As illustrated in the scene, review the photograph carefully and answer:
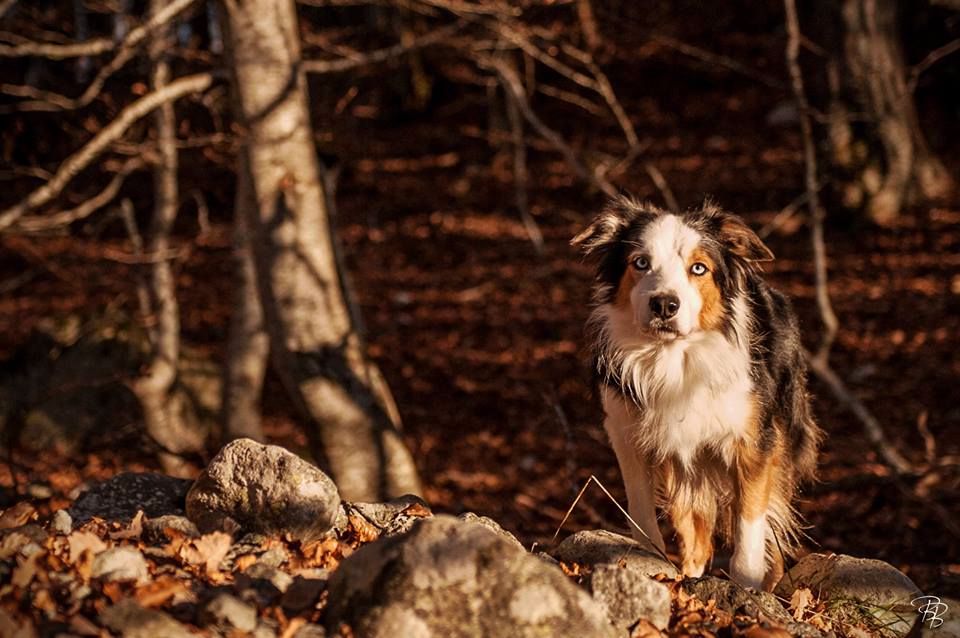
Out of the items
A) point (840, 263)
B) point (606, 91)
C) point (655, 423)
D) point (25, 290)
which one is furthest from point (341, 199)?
point (655, 423)

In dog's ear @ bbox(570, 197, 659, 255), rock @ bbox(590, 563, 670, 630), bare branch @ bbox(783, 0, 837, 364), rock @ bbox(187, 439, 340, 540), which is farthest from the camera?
bare branch @ bbox(783, 0, 837, 364)

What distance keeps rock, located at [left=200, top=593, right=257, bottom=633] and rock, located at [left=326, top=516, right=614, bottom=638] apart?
0.80ft

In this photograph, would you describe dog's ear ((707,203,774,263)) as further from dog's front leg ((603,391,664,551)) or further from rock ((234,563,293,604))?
rock ((234,563,293,604))

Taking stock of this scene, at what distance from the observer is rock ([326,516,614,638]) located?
2.84m

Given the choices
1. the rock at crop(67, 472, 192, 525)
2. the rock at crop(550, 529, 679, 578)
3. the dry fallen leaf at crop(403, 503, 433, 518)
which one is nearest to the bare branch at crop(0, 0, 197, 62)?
the rock at crop(67, 472, 192, 525)

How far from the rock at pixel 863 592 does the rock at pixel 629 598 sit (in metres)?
1.07

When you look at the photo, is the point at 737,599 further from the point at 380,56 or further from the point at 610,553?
the point at 380,56

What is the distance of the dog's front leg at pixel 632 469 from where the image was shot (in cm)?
456

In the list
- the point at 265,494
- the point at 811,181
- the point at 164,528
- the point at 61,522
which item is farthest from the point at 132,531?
the point at 811,181

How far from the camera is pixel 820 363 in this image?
21.9ft

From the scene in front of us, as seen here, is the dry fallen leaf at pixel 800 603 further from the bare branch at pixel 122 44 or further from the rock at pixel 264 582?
the bare branch at pixel 122 44

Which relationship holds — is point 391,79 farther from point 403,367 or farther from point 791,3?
point 791,3

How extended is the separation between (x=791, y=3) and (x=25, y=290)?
13780 millimetres

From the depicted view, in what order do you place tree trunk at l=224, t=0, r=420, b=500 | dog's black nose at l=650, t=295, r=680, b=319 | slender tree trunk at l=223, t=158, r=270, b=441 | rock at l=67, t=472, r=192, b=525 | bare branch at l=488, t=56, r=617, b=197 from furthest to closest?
slender tree trunk at l=223, t=158, r=270, b=441, bare branch at l=488, t=56, r=617, b=197, tree trunk at l=224, t=0, r=420, b=500, rock at l=67, t=472, r=192, b=525, dog's black nose at l=650, t=295, r=680, b=319
